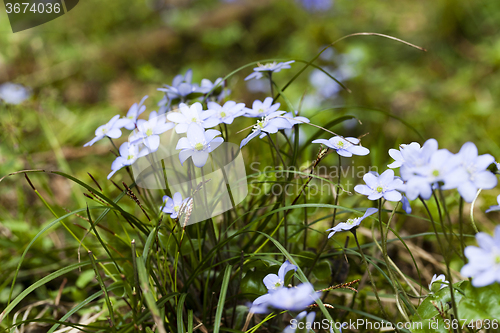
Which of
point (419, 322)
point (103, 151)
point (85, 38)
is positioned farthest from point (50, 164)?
point (85, 38)

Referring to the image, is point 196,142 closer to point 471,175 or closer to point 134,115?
point 134,115

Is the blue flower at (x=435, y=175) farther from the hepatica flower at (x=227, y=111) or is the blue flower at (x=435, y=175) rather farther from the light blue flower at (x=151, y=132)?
the light blue flower at (x=151, y=132)

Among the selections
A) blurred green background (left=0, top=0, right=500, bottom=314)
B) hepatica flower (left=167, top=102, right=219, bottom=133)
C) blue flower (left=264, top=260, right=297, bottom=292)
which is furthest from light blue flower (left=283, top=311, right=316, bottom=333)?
blurred green background (left=0, top=0, right=500, bottom=314)

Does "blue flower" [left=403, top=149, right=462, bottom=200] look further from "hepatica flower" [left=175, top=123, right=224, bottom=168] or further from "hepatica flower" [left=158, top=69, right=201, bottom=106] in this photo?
"hepatica flower" [left=158, top=69, right=201, bottom=106]

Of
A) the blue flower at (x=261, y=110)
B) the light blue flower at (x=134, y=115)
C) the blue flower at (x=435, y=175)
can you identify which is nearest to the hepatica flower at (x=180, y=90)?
the light blue flower at (x=134, y=115)

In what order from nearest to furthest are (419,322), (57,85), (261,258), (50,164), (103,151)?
(419,322) < (261,258) < (50,164) < (103,151) < (57,85)

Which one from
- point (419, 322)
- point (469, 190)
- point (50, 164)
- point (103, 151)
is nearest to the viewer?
point (469, 190)

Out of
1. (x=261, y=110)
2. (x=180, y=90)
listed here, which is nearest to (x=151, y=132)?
(x=180, y=90)

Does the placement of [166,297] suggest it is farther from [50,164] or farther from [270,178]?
[50,164]

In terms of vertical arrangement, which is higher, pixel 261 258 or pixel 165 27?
pixel 165 27
